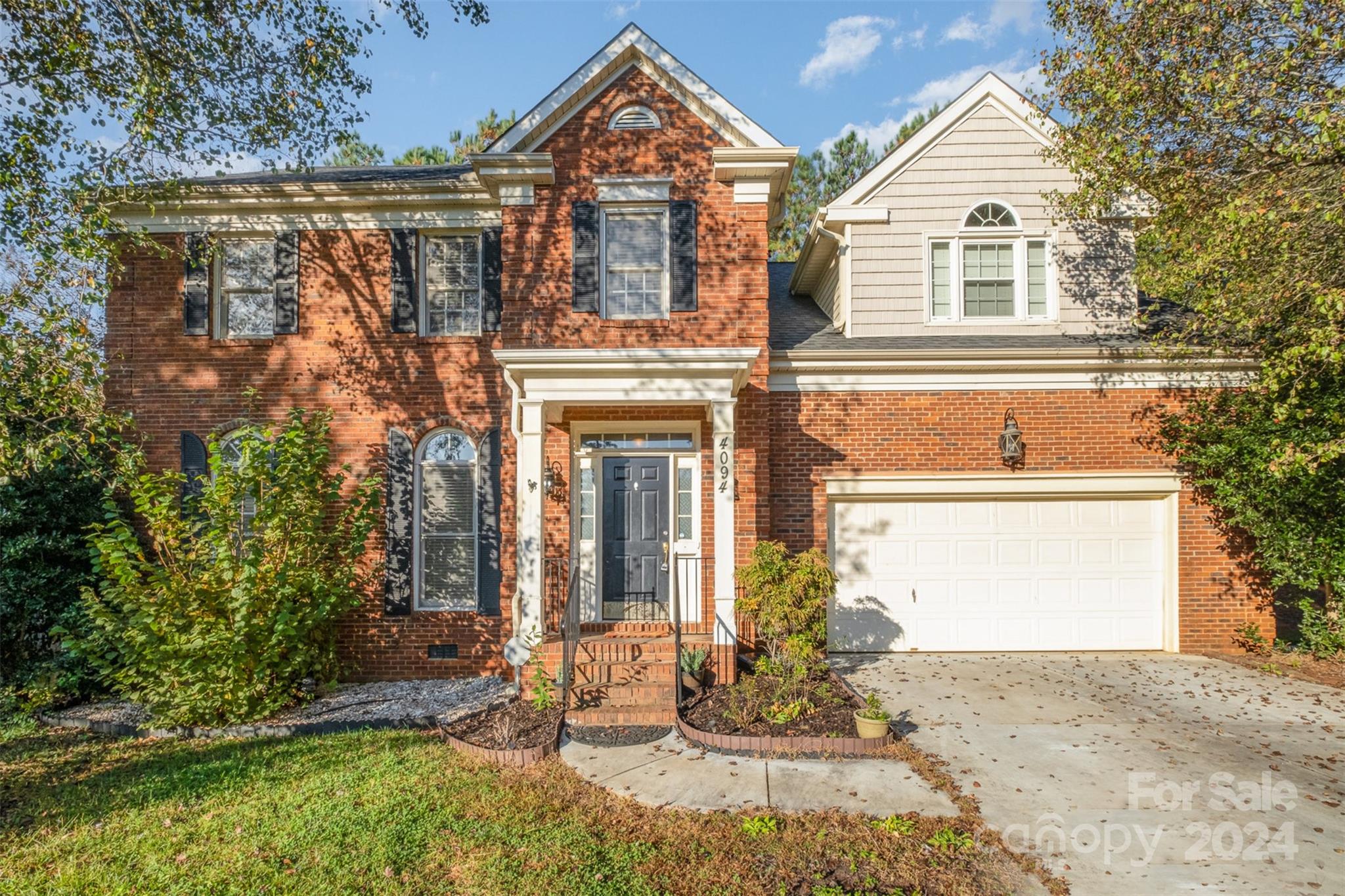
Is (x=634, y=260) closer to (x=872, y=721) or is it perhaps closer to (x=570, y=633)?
(x=570, y=633)

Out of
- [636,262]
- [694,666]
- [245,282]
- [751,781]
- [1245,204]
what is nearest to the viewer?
[751,781]

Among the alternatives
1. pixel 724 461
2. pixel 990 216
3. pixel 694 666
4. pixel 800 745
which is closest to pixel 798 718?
pixel 800 745

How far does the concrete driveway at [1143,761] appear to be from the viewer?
12.8ft

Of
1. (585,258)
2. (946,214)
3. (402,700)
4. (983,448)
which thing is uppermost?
(946,214)

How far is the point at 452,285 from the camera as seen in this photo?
866 cm

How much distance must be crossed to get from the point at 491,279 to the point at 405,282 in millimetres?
1140

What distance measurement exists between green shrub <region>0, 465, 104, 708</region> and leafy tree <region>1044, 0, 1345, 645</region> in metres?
12.4

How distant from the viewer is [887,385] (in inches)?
331

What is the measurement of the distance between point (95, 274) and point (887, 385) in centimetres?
876

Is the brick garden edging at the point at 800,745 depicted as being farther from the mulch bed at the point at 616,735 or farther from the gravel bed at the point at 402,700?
the gravel bed at the point at 402,700

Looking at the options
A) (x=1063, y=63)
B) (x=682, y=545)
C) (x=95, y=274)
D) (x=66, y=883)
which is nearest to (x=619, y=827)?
(x=66, y=883)

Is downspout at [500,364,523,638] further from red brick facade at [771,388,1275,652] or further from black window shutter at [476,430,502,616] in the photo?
red brick facade at [771,388,1275,652]

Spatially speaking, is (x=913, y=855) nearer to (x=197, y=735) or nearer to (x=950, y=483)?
(x=950, y=483)

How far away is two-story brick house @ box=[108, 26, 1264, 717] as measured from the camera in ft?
25.7
